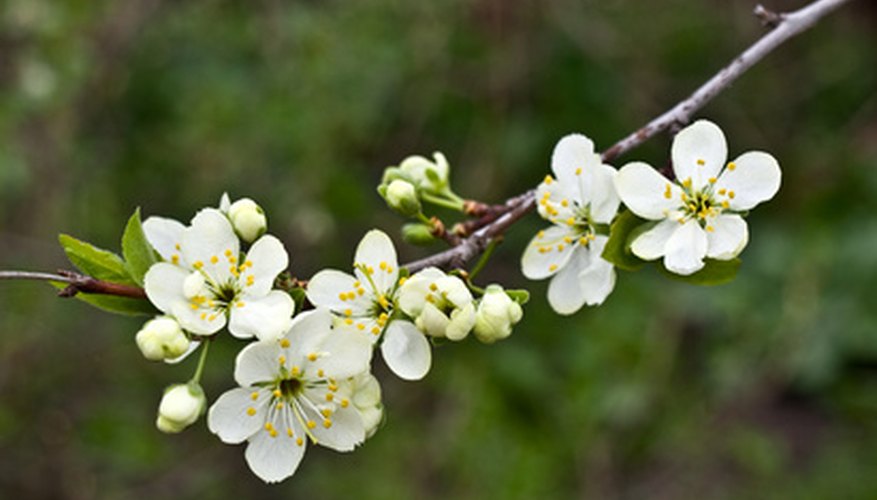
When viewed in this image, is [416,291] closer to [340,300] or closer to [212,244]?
[340,300]

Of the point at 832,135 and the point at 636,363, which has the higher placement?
the point at 832,135

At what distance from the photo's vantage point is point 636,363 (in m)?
3.20

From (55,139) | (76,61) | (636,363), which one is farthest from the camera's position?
(55,139)

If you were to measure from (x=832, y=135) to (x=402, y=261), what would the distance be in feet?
5.96

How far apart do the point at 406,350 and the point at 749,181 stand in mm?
579

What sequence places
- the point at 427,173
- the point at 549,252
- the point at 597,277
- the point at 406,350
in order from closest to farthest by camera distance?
the point at 406,350
the point at 597,277
the point at 549,252
the point at 427,173

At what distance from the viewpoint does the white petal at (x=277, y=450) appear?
1.43 metres

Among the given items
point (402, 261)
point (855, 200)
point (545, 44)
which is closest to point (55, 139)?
point (402, 261)

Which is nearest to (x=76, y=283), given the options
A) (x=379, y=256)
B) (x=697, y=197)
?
(x=379, y=256)

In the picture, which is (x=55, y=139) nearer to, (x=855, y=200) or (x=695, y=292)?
(x=695, y=292)

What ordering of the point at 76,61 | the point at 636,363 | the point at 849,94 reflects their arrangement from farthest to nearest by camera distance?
1. the point at 849,94
2. the point at 76,61
3. the point at 636,363

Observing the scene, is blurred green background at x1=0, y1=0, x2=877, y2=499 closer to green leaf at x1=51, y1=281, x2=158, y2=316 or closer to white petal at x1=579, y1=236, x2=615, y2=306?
white petal at x1=579, y1=236, x2=615, y2=306

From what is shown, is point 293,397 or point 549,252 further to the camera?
point 549,252

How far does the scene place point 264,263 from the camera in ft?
4.55
